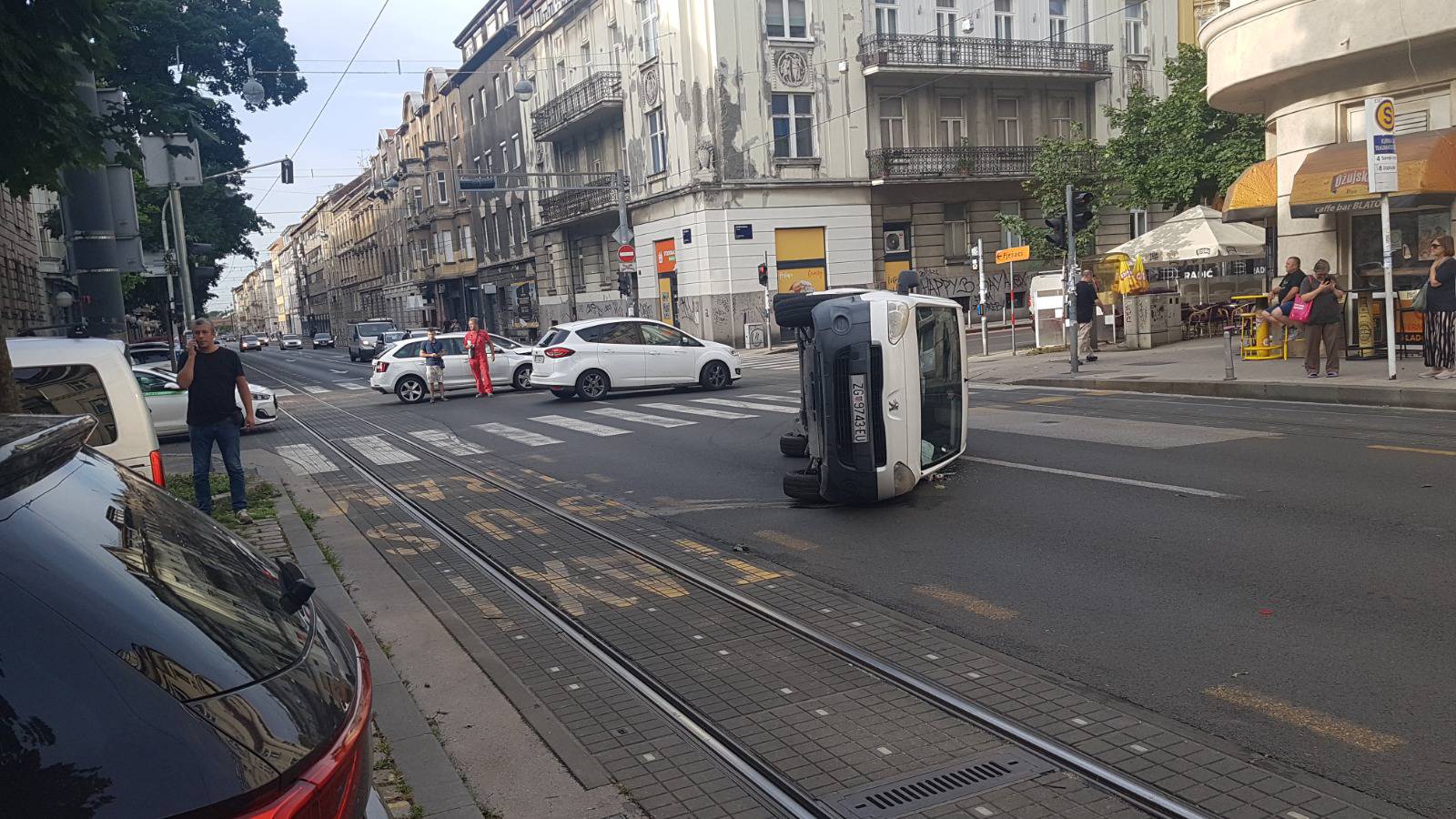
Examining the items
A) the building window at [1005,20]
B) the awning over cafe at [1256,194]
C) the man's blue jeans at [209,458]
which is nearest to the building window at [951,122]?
the building window at [1005,20]

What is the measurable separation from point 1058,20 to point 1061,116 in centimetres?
344

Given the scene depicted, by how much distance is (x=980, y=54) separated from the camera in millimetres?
38906

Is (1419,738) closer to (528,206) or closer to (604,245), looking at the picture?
(604,245)

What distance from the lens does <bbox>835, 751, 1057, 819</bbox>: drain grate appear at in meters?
4.00

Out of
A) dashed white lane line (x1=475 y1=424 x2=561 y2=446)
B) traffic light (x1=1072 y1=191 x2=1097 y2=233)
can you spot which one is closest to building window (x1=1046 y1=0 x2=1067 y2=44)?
traffic light (x1=1072 y1=191 x2=1097 y2=233)

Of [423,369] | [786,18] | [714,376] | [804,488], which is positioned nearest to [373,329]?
[786,18]

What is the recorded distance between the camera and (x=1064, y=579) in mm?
6676

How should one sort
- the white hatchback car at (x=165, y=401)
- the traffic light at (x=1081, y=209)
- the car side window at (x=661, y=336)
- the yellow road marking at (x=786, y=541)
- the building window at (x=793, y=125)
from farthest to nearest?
the building window at (x=793, y=125) < the car side window at (x=661, y=336) < the traffic light at (x=1081, y=209) < the white hatchback car at (x=165, y=401) < the yellow road marking at (x=786, y=541)

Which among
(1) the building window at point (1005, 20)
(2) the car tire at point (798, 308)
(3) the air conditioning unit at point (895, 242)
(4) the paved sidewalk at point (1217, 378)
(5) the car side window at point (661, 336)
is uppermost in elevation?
(1) the building window at point (1005, 20)

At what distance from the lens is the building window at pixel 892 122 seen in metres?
39.0

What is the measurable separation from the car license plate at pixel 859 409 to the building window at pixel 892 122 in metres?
31.8

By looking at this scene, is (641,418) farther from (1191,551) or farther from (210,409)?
(1191,551)

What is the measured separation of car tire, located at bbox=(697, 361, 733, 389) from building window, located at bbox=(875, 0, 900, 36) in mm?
21297

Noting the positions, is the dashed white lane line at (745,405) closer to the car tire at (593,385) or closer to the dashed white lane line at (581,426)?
the car tire at (593,385)
